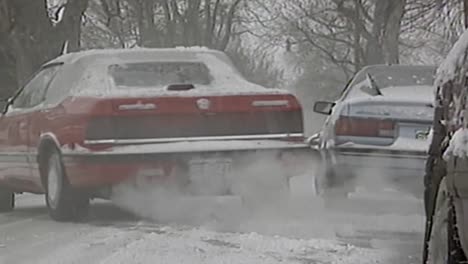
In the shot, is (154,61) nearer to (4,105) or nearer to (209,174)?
(209,174)

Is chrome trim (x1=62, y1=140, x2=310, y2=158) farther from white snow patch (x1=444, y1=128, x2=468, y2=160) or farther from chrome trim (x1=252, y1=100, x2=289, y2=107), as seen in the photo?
white snow patch (x1=444, y1=128, x2=468, y2=160)

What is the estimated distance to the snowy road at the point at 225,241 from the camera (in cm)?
770

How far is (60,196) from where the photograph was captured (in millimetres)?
10094

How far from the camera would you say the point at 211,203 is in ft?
35.9

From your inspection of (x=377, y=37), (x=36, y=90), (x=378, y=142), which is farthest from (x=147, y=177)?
(x=377, y=37)

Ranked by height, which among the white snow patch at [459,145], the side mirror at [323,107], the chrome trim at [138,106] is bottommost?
the side mirror at [323,107]

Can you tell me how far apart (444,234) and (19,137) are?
22.6ft

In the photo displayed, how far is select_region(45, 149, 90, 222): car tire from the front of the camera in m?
10.0

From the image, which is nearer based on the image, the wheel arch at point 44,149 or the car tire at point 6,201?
the wheel arch at point 44,149

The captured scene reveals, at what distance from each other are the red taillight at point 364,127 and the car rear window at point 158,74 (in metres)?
1.46

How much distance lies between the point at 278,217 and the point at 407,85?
196 centimetres

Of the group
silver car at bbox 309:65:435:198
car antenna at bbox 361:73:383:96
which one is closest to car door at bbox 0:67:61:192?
silver car at bbox 309:65:435:198

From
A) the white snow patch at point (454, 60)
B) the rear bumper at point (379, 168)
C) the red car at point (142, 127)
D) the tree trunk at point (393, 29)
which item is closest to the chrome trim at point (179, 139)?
the red car at point (142, 127)

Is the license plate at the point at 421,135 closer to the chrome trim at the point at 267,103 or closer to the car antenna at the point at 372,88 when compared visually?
the car antenna at the point at 372,88
